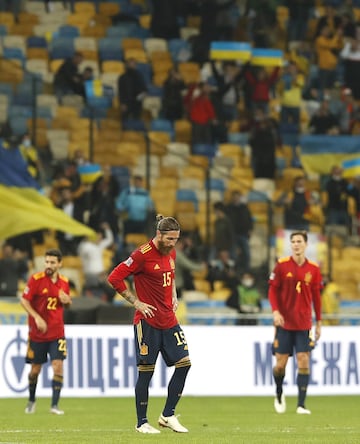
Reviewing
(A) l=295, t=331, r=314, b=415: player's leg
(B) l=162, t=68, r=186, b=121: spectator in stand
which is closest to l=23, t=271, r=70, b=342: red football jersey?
(A) l=295, t=331, r=314, b=415: player's leg

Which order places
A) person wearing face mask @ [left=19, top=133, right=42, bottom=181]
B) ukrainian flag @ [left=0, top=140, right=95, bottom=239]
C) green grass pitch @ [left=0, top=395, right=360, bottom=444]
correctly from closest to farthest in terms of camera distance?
1. green grass pitch @ [left=0, top=395, right=360, bottom=444]
2. ukrainian flag @ [left=0, top=140, right=95, bottom=239]
3. person wearing face mask @ [left=19, top=133, right=42, bottom=181]

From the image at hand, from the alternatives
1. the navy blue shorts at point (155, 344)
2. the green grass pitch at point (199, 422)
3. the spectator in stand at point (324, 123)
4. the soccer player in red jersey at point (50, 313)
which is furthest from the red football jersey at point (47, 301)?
the spectator in stand at point (324, 123)

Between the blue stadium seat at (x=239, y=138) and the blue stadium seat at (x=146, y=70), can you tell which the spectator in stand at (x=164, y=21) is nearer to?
the blue stadium seat at (x=146, y=70)

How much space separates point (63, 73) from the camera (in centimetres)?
2925

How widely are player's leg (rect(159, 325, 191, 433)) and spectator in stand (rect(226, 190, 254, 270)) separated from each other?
13.7 meters

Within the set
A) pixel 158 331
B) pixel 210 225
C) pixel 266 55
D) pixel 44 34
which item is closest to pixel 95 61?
pixel 44 34

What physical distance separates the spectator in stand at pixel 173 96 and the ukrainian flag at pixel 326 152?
114 inches

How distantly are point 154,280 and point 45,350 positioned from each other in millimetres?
4558

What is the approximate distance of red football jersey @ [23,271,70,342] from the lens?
17406 millimetres

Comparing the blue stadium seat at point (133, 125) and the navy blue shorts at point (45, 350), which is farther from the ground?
the blue stadium seat at point (133, 125)

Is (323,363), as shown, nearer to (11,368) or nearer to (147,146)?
(11,368)

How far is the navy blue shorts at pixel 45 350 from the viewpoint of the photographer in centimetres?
1741

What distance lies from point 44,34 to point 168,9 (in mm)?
3014

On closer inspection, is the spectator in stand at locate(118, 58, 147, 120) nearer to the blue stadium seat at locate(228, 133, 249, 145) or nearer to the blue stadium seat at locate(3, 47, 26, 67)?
the blue stadium seat at locate(228, 133, 249, 145)
